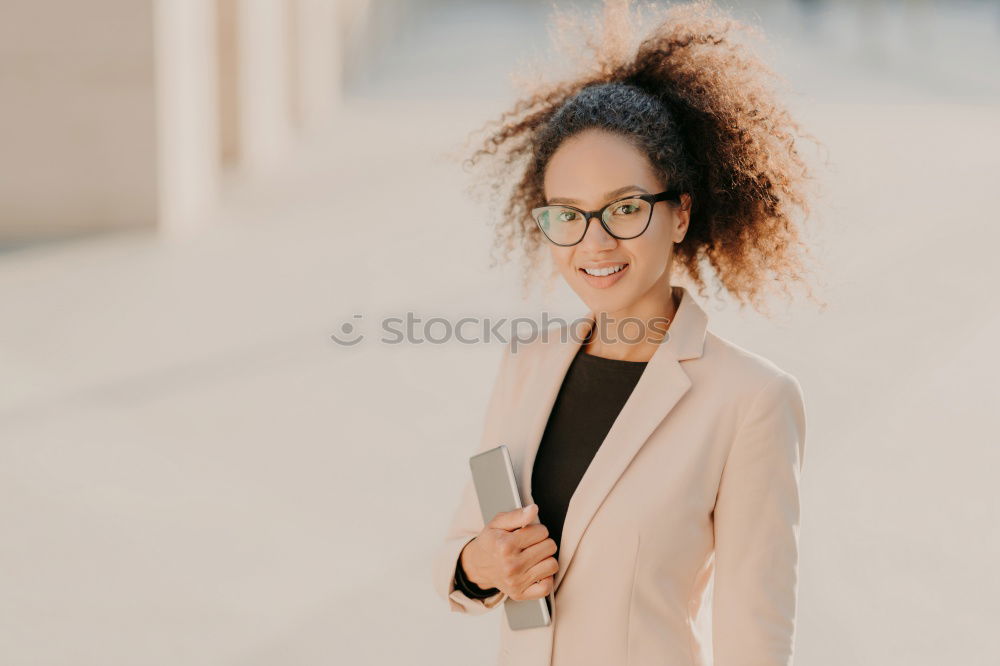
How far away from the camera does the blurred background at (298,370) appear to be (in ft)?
13.8

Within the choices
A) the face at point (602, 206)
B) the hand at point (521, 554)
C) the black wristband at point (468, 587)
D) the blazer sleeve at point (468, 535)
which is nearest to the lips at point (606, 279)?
the face at point (602, 206)

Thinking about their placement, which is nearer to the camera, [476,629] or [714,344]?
[714,344]

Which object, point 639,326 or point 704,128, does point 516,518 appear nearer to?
point 639,326

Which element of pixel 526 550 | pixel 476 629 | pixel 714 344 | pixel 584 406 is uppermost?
pixel 714 344

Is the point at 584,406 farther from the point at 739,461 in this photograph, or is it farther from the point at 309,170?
the point at 309,170

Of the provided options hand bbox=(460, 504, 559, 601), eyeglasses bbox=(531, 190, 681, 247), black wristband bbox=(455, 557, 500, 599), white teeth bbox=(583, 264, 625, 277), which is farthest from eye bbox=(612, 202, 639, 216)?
black wristband bbox=(455, 557, 500, 599)

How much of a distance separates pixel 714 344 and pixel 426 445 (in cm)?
397

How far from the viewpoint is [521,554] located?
2.00 meters

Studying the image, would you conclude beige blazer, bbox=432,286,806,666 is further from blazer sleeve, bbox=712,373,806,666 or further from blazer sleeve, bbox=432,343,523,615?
blazer sleeve, bbox=432,343,523,615

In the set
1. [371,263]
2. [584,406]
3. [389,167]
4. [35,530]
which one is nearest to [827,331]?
[371,263]

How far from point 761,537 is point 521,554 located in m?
0.43

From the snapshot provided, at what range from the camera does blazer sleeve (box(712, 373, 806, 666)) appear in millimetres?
1831

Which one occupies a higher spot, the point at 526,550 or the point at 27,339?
the point at 526,550

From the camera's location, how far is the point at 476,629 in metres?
4.15
